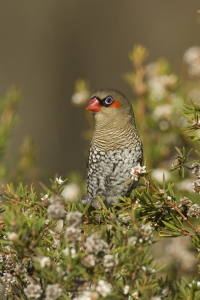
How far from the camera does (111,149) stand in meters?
3.64

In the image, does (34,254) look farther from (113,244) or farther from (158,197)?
(158,197)

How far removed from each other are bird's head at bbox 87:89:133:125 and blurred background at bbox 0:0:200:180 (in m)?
5.01

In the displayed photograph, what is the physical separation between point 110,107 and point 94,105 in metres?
0.14

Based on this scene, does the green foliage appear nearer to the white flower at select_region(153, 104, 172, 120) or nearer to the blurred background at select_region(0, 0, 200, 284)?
the white flower at select_region(153, 104, 172, 120)

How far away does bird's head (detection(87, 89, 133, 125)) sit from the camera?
3.74 metres

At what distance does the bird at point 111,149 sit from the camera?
11.8 feet

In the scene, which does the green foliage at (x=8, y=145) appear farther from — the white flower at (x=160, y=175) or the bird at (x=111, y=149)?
the white flower at (x=160, y=175)

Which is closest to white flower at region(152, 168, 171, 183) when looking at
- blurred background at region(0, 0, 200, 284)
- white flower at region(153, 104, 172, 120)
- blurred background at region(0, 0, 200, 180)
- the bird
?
the bird

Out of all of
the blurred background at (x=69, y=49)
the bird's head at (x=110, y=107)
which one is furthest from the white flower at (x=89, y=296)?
A: the blurred background at (x=69, y=49)

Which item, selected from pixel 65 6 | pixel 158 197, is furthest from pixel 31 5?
pixel 158 197

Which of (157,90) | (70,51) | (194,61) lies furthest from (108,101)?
(70,51)

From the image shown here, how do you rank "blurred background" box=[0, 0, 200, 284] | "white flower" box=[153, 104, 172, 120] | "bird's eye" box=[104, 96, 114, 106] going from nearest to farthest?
"white flower" box=[153, 104, 172, 120] → "bird's eye" box=[104, 96, 114, 106] → "blurred background" box=[0, 0, 200, 284]

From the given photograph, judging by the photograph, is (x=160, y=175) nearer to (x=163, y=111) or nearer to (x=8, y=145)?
(x=163, y=111)

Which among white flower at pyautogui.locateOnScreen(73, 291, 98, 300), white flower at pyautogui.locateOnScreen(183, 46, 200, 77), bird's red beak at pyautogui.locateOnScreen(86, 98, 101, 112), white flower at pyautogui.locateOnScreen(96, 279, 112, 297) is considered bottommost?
white flower at pyautogui.locateOnScreen(73, 291, 98, 300)
